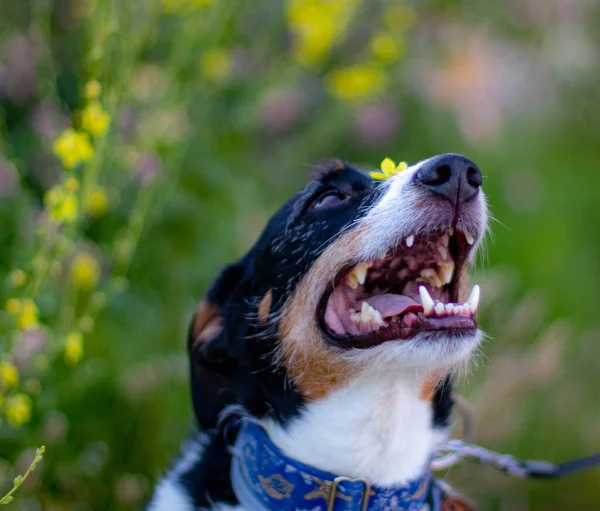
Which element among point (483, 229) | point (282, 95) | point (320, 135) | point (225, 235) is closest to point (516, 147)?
point (282, 95)

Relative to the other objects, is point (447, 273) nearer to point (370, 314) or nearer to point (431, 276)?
point (431, 276)

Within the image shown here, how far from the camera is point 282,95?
6.74 m

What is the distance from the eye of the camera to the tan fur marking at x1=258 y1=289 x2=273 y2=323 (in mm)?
2723

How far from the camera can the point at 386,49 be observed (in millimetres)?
3953

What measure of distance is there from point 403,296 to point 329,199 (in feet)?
1.61

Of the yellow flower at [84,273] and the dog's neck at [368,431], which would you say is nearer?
the dog's neck at [368,431]

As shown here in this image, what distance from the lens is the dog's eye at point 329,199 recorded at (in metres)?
2.75

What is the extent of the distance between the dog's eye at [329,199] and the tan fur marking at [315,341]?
22 centimetres

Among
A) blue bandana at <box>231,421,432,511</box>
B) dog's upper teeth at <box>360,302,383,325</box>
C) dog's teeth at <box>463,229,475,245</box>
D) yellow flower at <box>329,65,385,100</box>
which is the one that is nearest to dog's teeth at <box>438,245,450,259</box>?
dog's teeth at <box>463,229,475,245</box>

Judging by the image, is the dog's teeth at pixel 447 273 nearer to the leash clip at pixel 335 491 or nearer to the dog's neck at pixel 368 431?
the dog's neck at pixel 368 431

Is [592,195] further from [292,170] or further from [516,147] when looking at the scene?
[292,170]

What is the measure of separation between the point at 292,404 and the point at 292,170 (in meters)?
3.44

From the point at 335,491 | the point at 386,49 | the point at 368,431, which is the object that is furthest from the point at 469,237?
the point at 386,49

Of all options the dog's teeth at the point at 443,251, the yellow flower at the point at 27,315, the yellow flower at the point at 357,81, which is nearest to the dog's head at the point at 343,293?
the dog's teeth at the point at 443,251
